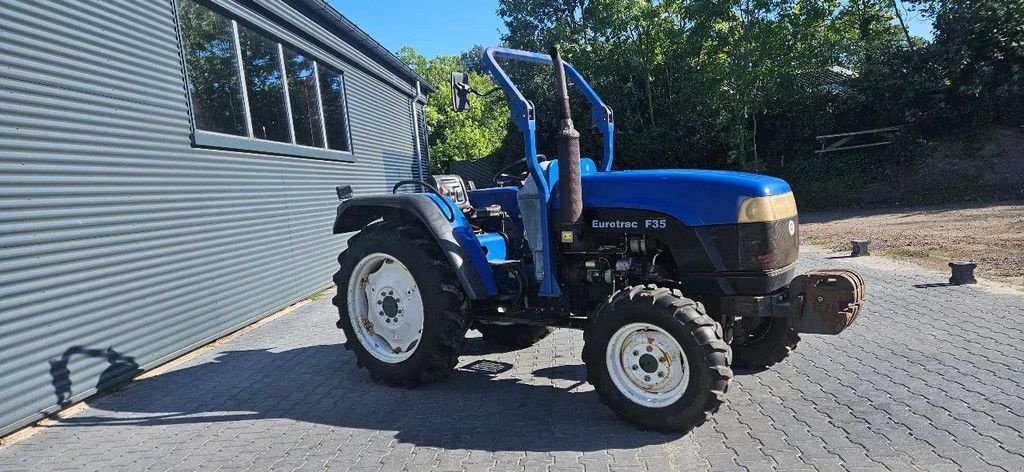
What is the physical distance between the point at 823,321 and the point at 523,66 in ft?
62.8

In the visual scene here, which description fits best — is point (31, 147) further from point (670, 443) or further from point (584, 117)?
point (584, 117)

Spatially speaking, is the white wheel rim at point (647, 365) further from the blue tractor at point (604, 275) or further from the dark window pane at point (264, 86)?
the dark window pane at point (264, 86)

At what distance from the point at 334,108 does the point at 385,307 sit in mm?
6208

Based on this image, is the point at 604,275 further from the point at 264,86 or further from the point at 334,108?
the point at 334,108

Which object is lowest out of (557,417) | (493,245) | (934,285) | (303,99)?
(934,285)

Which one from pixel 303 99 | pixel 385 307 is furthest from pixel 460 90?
pixel 303 99

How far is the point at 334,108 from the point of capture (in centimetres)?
966

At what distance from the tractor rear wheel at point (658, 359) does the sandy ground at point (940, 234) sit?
16.3ft

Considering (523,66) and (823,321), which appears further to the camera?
(523,66)

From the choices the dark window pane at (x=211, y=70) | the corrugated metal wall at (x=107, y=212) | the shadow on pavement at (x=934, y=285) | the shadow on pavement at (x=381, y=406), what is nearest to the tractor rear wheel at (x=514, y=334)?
the shadow on pavement at (x=381, y=406)

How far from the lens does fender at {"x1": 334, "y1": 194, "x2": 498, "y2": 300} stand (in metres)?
3.98

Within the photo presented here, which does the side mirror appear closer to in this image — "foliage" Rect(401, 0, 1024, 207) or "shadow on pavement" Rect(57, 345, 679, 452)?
"shadow on pavement" Rect(57, 345, 679, 452)

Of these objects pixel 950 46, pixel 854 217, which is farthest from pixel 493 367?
pixel 950 46

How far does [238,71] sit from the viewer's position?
680cm
